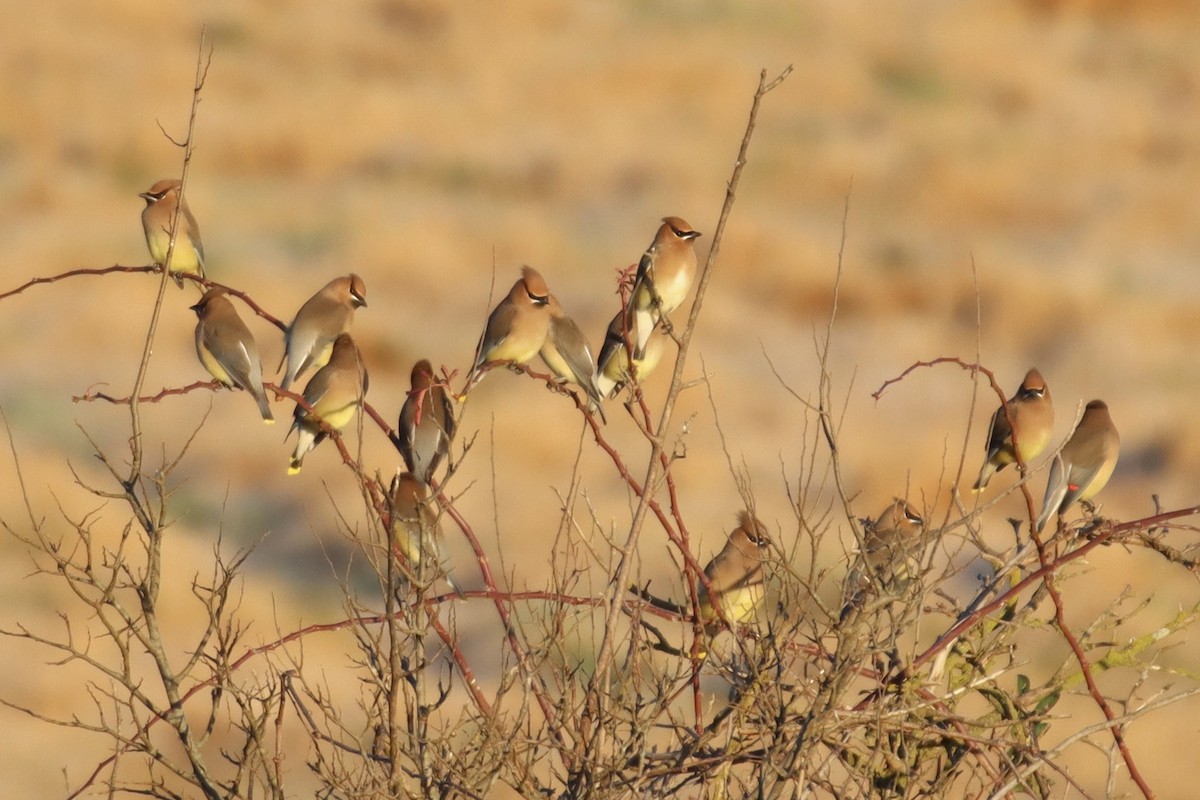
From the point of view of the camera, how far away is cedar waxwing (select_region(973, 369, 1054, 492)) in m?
5.71

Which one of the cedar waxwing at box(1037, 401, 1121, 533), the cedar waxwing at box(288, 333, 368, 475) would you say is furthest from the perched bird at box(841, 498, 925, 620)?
the cedar waxwing at box(288, 333, 368, 475)

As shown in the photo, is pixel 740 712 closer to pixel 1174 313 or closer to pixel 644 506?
pixel 644 506

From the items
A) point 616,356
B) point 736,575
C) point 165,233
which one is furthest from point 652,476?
point 165,233

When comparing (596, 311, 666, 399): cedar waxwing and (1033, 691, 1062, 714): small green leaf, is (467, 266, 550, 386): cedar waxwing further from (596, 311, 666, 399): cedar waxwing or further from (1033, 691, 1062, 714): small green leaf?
(1033, 691, 1062, 714): small green leaf

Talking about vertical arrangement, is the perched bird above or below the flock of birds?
below

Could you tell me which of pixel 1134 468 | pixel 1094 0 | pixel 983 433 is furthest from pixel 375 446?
pixel 1094 0

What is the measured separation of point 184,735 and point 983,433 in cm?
1949

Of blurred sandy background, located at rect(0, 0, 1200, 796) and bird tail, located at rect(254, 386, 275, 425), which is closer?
bird tail, located at rect(254, 386, 275, 425)

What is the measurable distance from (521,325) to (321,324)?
2.52ft

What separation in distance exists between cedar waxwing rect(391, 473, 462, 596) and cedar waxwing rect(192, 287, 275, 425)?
855 mm

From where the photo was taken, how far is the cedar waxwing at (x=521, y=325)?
639 cm

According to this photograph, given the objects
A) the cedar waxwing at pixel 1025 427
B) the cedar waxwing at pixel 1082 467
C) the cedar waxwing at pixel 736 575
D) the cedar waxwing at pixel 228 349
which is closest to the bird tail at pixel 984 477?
the cedar waxwing at pixel 1025 427

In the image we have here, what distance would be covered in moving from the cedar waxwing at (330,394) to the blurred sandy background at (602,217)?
10.1m

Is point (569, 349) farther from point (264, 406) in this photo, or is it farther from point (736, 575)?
point (736, 575)
